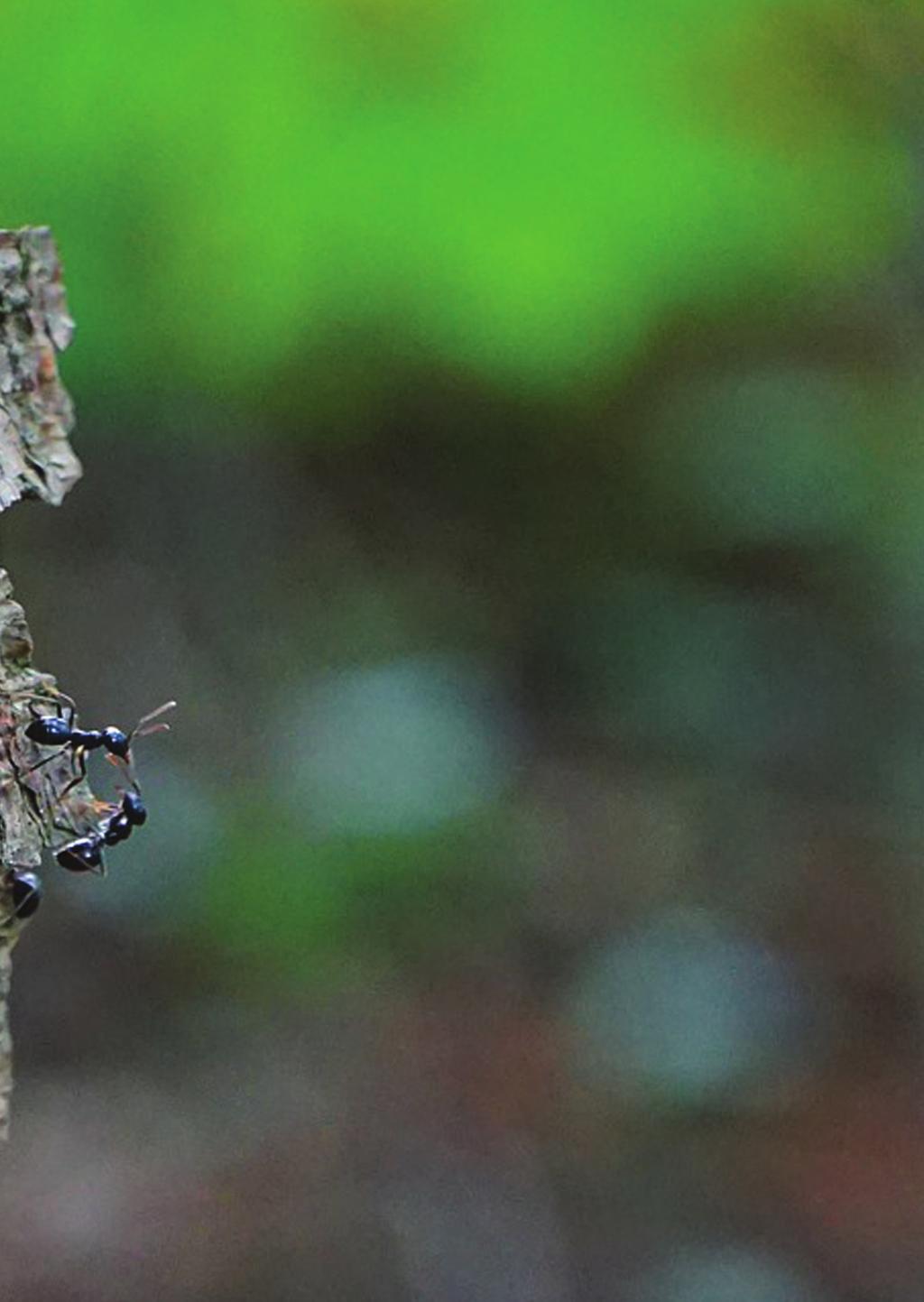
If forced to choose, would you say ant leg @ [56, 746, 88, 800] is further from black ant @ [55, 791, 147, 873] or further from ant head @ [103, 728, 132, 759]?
ant head @ [103, 728, 132, 759]

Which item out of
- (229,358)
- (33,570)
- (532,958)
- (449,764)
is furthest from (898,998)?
(33,570)

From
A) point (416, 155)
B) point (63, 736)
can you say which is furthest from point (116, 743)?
point (416, 155)

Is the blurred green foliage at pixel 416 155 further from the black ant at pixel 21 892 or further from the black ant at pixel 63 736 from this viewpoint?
the black ant at pixel 21 892

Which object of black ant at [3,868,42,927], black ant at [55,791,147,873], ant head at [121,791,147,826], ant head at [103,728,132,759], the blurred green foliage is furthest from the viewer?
the blurred green foliage

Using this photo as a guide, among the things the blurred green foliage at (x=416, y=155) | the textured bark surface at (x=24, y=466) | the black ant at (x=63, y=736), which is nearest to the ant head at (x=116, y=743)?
the black ant at (x=63, y=736)

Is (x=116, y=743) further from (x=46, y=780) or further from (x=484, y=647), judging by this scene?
(x=484, y=647)

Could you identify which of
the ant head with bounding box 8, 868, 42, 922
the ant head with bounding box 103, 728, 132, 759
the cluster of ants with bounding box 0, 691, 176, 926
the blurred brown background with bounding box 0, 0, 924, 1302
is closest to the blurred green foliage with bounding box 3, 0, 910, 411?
the blurred brown background with bounding box 0, 0, 924, 1302
